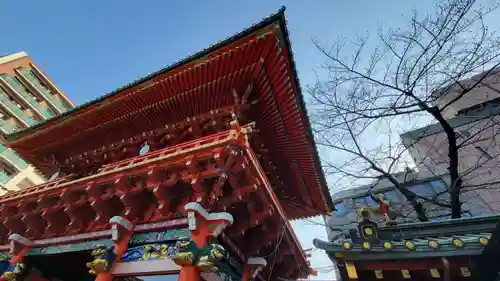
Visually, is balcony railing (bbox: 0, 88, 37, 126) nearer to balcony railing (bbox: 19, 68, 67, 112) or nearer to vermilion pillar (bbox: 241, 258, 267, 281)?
balcony railing (bbox: 19, 68, 67, 112)

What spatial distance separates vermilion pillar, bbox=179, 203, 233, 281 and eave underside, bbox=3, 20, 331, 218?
9.45ft

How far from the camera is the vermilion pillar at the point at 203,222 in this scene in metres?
4.96

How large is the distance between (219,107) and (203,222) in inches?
123

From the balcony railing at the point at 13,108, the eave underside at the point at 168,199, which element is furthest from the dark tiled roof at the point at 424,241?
the balcony railing at the point at 13,108

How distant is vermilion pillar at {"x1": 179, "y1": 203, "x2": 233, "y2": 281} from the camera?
496cm

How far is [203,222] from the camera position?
16.8 ft

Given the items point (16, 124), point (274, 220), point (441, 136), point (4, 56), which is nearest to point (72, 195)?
point (274, 220)

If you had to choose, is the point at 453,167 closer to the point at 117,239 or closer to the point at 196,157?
the point at 196,157

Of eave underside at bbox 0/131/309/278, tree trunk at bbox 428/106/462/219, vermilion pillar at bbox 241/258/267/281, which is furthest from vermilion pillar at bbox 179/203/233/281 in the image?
tree trunk at bbox 428/106/462/219

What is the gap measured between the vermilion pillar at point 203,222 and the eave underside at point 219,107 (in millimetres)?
2879

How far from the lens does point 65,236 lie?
257 inches

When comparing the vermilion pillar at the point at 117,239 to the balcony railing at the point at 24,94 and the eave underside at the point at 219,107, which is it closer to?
the eave underside at the point at 219,107

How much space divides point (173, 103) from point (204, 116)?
0.93 m

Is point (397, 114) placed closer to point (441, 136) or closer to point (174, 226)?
point (174, 226)
